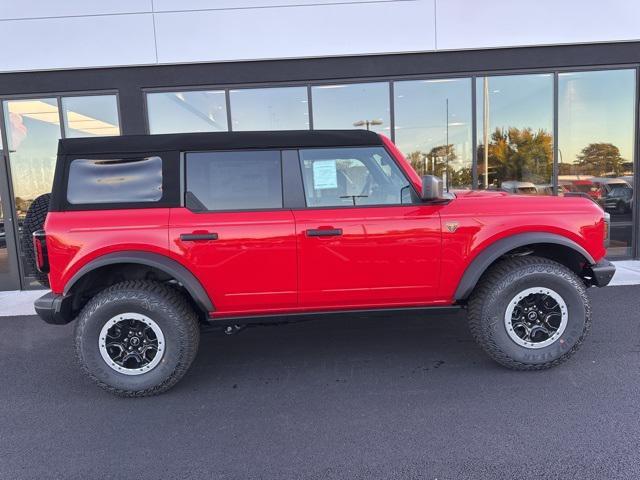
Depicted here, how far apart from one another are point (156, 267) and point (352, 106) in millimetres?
5040

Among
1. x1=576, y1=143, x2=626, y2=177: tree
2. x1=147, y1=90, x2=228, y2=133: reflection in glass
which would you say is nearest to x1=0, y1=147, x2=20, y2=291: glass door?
x1=147, y1=90, x2=228, y2=133: reflection in glass

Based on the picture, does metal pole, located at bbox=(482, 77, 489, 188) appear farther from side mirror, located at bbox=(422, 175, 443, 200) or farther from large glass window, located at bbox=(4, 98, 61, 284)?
large glass window, located at bbox=(4, 98, 61, 284)

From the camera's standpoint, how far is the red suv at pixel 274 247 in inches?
119

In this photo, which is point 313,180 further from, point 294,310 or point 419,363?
point 419,363

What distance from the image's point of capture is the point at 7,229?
664 cm

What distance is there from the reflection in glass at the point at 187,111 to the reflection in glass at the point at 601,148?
18.6ft

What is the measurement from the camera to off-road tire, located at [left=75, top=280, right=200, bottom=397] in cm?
301

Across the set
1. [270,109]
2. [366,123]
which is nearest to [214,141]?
[270,109]

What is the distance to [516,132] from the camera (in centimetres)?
723

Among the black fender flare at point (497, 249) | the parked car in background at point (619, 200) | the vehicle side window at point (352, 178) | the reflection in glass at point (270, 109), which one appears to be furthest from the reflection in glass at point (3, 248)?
the parked car in background at point (619, 200)

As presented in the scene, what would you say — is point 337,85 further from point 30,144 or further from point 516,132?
point 30,144

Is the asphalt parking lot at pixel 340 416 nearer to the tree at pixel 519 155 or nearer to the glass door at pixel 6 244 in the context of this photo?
the glass door at pixel 6 244

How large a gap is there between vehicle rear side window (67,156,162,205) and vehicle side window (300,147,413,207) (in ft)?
3.69

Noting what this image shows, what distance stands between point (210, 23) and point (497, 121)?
4924mm
